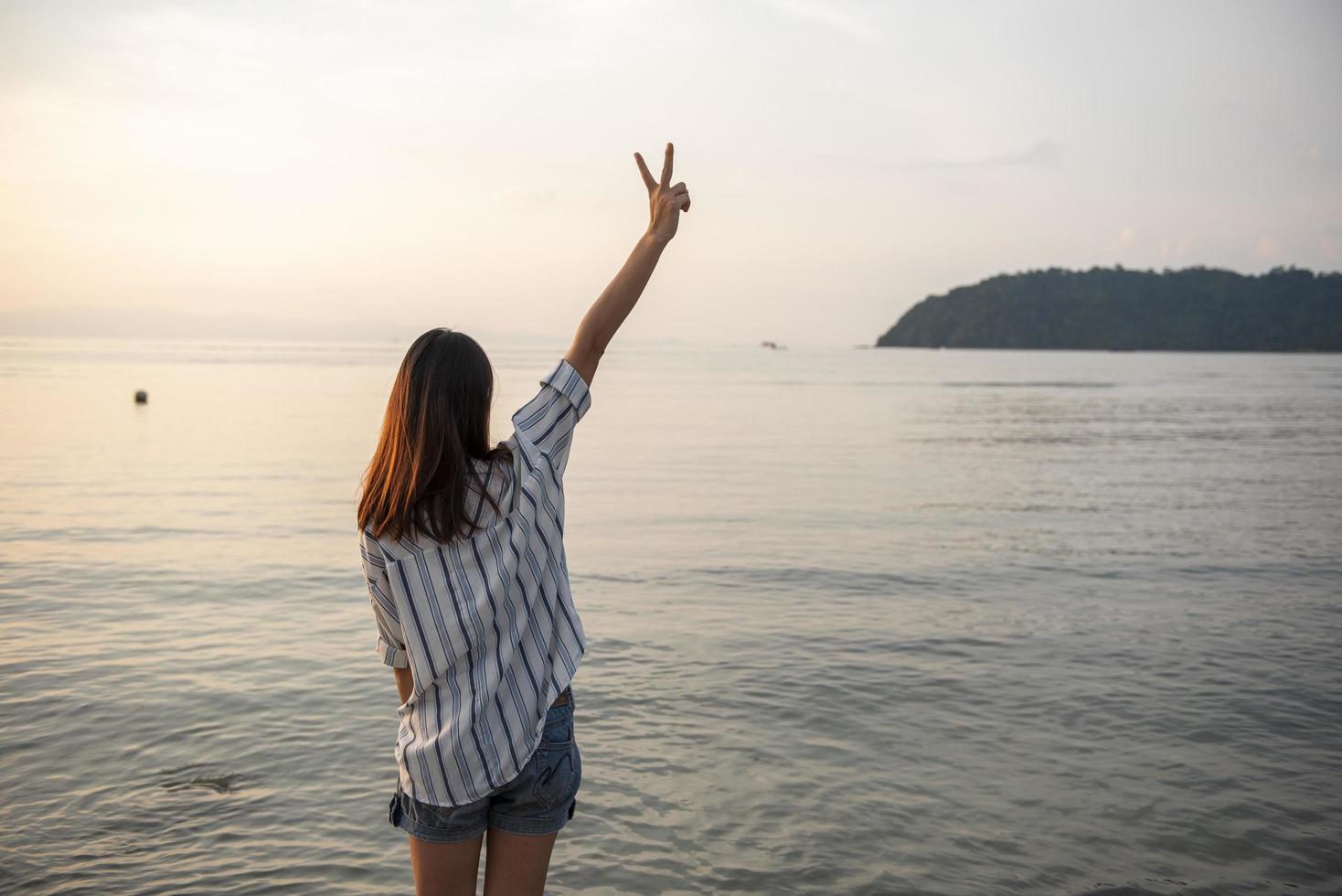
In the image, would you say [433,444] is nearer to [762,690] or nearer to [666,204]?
[666,204]

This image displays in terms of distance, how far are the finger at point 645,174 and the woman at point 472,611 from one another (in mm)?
803

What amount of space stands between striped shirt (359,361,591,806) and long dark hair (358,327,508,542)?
5cm

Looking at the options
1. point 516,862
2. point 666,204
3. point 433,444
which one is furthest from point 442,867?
point 666,204

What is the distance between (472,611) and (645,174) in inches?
62.0

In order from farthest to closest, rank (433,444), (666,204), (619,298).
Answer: (666,204), (619,298), (433,444)

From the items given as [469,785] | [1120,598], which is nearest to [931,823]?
[469,785]

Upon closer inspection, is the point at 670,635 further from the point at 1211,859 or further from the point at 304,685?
the point at 1211,859

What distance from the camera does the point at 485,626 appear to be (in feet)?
8.46

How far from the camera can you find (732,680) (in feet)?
28.3

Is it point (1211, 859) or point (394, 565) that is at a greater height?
point (394, 565)

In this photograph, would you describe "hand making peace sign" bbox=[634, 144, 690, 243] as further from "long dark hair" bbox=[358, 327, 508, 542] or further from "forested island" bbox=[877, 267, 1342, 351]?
"forested island" bbox=[877, 267, 1342, 351]

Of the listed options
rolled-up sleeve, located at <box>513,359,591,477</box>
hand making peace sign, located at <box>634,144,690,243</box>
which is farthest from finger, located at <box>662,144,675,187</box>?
rolled-up sleeve, located at <box>513,359,591,477</box>

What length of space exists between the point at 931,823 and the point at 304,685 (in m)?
5.16

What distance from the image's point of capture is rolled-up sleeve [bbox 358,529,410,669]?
8.55 ft
